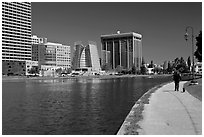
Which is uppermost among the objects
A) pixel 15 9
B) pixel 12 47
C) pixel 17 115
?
pixel 15 9

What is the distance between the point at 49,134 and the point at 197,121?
20.2ft

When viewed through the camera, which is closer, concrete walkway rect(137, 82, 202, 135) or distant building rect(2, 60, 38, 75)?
concrete walkway rect(137, 82, 202, 135)

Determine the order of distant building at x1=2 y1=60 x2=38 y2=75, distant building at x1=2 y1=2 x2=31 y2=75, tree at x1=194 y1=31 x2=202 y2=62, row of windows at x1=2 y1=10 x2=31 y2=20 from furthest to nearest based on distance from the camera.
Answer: row of windows at x1=2 y1=10 x2=31 y2=20 → distant building at x1=2 y1=2 x2=31 y2=75 → distant building at x1=2 y1=60 x2=38 y2=75 → tree at x1=194 y1=31 x2=202 y2=62

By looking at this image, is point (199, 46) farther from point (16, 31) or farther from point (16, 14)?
point (16, 31)

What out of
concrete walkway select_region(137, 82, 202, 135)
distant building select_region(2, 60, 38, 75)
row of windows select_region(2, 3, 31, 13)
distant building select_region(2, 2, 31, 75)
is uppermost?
row of windows select_region(2, 3, 31, 13)

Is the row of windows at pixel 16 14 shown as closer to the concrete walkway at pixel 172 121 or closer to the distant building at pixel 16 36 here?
the distant building at pixel 16 36

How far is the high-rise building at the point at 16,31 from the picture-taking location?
17138cm

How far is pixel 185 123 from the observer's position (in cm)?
1062

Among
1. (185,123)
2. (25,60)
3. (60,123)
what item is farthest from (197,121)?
(25,60)

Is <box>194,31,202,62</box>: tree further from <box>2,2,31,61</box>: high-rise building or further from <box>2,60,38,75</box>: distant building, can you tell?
<box>2,2,31,61</box>: high-rise building

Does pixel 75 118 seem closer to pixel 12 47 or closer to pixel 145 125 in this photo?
pixel 145 125

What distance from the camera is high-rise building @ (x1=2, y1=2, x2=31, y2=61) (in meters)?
171

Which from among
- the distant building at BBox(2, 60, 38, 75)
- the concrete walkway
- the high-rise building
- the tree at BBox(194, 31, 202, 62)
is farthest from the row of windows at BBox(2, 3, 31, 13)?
the concrete walkway

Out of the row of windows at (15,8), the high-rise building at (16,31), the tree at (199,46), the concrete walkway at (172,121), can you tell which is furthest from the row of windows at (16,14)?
the concrete walkway at (172,121)
